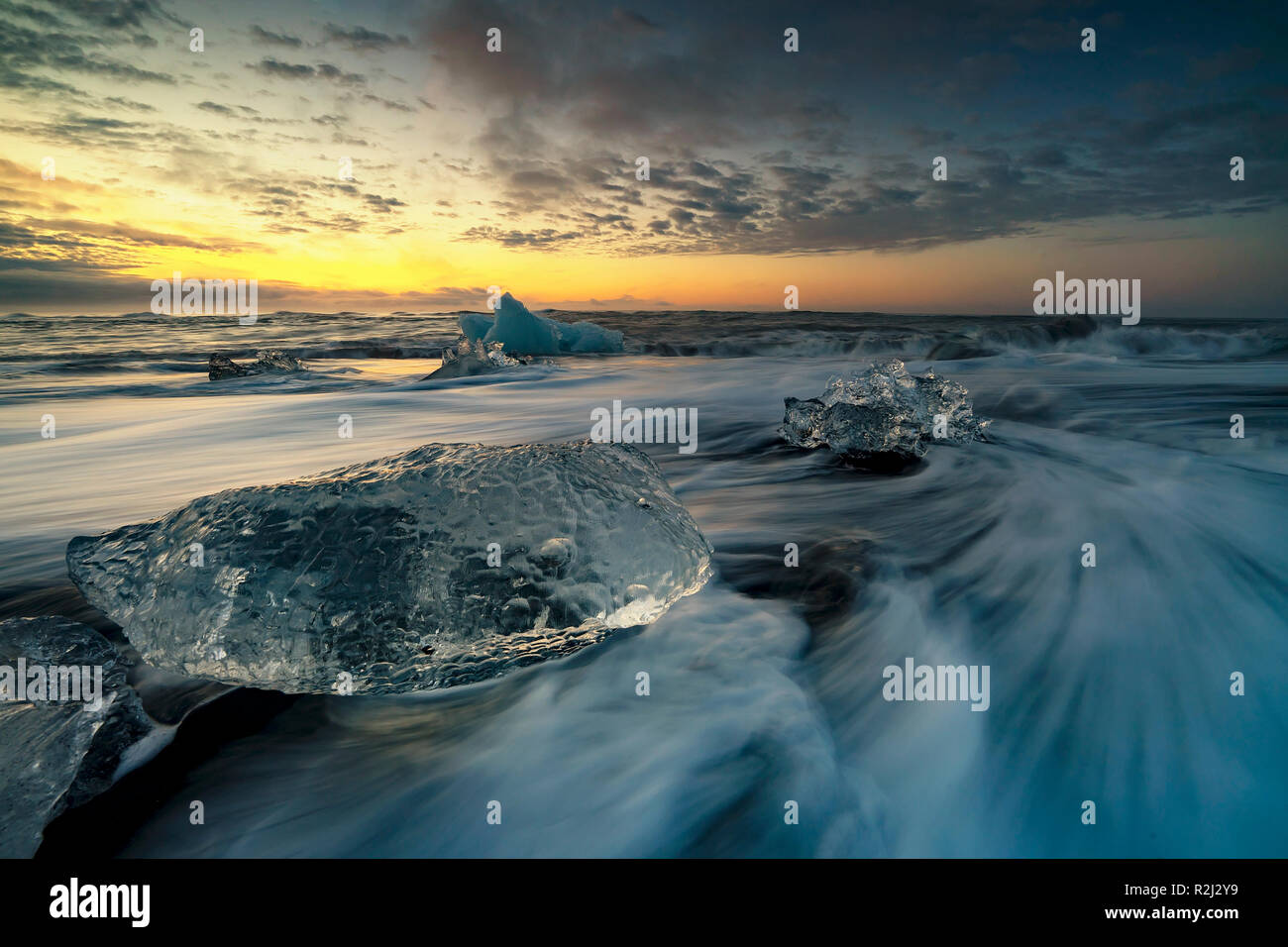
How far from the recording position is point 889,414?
428 centimetres

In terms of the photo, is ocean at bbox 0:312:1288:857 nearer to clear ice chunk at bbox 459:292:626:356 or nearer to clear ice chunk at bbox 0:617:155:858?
clear ice chunk at bbox 0:617:155:858

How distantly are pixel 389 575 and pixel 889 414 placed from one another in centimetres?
375

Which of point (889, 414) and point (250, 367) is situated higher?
point (250, 367)

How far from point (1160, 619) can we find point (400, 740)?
2840 millimetres

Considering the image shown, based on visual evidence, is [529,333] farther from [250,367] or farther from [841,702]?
[841,702]

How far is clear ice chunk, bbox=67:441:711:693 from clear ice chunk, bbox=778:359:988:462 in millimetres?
2750

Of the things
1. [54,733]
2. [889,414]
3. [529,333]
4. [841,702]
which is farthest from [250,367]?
[841,702]

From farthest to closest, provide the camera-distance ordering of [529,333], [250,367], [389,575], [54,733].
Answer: [529,333], [250,367], [389,575], [54,733]

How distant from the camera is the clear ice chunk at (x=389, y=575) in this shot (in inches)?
68.4

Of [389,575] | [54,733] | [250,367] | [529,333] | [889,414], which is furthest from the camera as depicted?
[529,333]

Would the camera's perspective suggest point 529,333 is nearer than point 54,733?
No

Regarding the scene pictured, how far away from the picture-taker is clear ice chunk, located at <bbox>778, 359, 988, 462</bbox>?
168 inches

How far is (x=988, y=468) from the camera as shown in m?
4.17

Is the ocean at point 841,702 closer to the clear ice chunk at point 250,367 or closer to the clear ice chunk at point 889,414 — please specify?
the clear ice chunk at point 889,414
